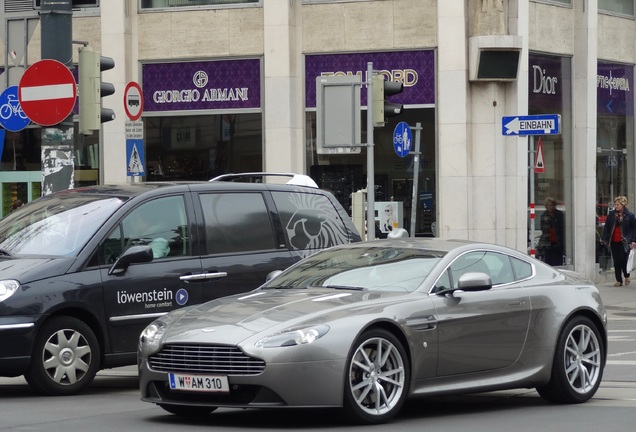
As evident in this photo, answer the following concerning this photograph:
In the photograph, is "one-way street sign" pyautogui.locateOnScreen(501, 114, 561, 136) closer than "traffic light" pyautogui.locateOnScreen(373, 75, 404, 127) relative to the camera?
No

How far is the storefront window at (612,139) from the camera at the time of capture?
28.5m

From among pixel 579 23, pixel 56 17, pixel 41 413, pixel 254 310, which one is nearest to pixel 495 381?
pixel 254 310

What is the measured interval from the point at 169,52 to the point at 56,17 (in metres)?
12.7

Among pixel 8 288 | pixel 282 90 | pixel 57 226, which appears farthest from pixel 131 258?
pixel 282 90

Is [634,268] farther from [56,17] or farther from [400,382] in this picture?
[400,382]

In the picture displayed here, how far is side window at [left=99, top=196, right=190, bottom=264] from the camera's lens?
38.1ft

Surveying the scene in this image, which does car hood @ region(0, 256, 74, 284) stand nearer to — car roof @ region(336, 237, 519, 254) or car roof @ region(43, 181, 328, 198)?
car roof @ region(43, 181, 328, 198)

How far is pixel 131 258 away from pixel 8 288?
110 cm

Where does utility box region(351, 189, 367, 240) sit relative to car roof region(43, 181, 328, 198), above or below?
below


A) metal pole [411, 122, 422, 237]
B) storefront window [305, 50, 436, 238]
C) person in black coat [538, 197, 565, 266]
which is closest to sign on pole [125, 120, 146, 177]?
storefront window [305, 50, 436, 238]

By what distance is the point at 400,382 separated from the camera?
8.96 meters

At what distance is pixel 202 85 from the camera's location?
2677cm

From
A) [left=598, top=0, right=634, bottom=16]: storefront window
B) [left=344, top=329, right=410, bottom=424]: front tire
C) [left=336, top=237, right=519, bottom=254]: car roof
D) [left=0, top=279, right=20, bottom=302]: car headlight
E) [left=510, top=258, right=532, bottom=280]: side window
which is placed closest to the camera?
[left=344, top=329, right=410, bottom=424]: front tire

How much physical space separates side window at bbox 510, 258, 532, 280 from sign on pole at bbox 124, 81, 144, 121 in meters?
12.0
